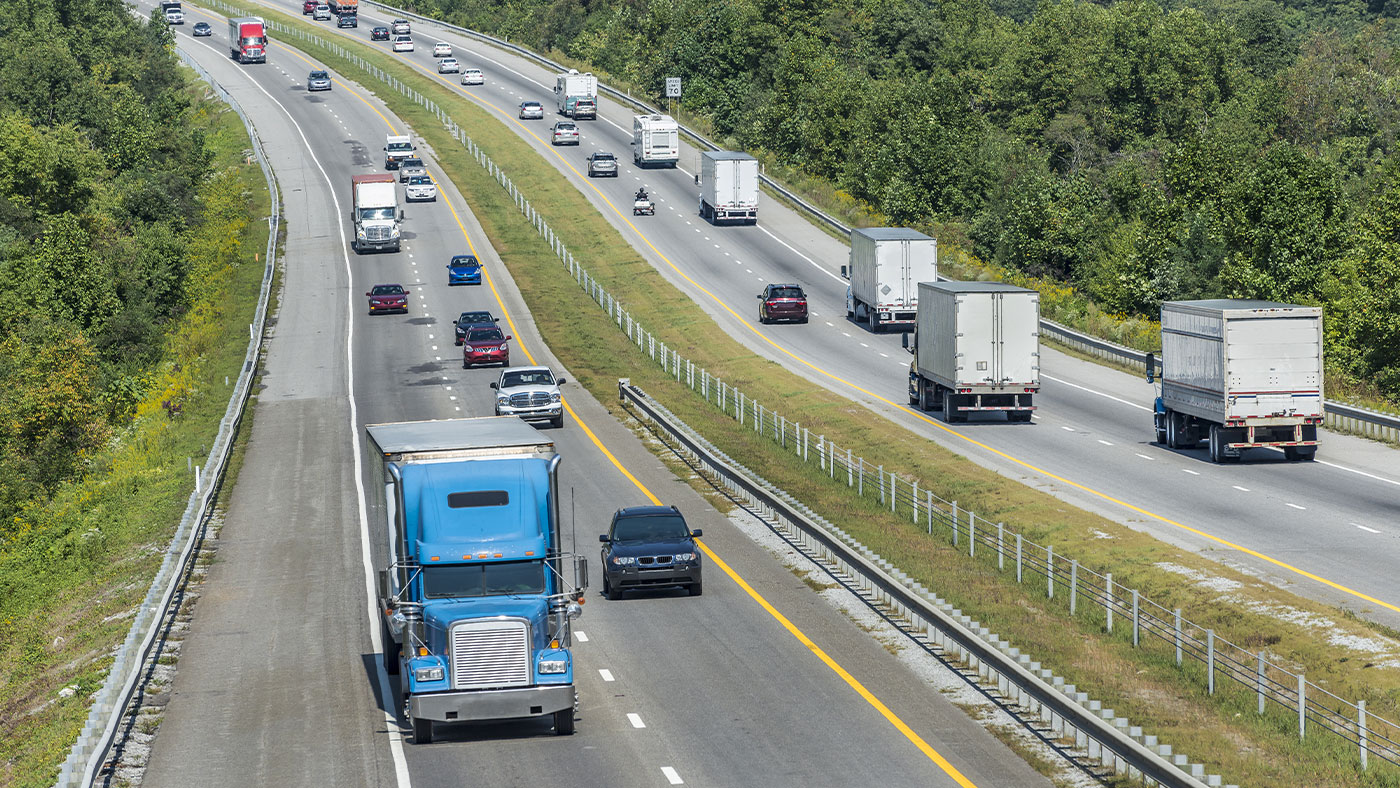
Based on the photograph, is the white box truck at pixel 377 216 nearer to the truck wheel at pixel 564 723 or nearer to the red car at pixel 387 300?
the red car at pixel 387 300

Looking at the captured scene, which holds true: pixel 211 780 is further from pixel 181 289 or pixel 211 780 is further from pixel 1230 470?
pixel 181 289

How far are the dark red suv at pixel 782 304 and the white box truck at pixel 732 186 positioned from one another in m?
23.0

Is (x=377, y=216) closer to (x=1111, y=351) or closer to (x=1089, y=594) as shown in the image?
(x=1111, y=351)

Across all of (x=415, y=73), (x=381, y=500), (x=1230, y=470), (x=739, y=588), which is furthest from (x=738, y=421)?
(x=415, y=73)

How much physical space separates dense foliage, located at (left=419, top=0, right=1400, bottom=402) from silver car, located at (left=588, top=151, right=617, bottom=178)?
17.7 m

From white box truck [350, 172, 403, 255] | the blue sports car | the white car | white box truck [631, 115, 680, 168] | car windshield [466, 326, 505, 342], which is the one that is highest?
white box truck [631, 115, 680, 168]

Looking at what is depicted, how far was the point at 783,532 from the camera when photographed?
109 feet

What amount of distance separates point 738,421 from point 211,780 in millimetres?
33449

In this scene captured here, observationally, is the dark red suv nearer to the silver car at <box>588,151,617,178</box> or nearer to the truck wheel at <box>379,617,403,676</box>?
the silver car at <box>588,151,617,178</box>

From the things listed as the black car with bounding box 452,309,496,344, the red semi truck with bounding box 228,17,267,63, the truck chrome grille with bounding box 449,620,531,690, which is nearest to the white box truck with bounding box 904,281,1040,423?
the black car with bounding box 452,309,496,344

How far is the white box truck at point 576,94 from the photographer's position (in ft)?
401

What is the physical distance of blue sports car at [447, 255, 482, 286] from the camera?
7612 cm

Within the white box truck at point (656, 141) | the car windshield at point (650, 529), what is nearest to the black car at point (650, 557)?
the car windshield at point (650, 529)

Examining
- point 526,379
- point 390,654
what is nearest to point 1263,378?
point 526,379
